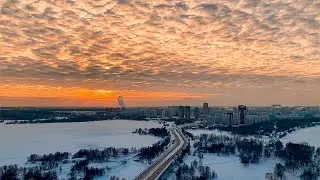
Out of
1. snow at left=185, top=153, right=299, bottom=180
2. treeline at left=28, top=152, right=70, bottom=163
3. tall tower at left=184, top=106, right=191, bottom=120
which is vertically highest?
tall tower at left=184, top=106, right=191, bottom=120

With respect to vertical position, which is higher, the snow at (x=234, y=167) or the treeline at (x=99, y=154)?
the treeline at (x=99, y=154)

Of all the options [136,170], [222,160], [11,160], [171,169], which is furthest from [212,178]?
[11,160]

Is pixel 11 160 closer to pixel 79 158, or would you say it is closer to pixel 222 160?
pixel 79 158

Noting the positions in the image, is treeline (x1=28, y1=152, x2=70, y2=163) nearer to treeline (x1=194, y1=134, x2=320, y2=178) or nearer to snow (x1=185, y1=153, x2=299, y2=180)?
snow (x1=185, y1=153, x2=299, y2=180)

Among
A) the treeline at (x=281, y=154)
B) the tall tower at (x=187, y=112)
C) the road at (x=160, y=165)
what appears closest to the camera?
the road at (x=160, y=165)

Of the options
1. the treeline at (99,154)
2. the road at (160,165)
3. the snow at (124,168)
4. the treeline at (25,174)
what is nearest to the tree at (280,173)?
the road at (160,165)

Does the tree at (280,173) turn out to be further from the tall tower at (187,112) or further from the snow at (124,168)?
the tall tower at (187,112)

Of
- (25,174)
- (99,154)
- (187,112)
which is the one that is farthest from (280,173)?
(187,112)

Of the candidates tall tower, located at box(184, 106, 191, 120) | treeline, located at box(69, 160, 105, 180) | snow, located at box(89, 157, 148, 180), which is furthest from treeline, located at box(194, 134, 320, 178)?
tall tower, located at box(184, 106, 191, 120)
